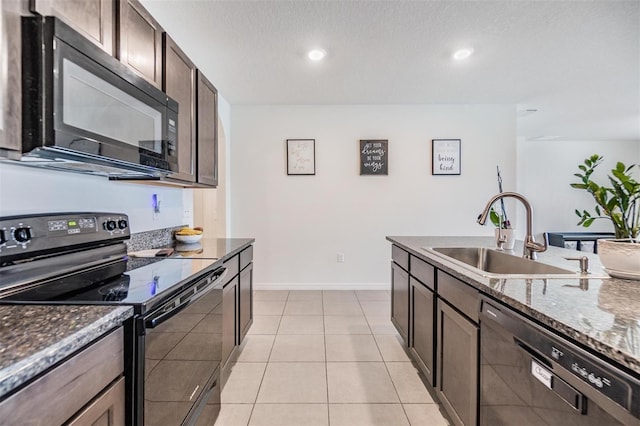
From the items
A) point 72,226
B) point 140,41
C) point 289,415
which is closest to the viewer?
point 72,226

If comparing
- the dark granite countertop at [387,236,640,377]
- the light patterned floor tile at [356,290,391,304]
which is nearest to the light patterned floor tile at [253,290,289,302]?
the light patterned floor tile at [356,290,391,304]

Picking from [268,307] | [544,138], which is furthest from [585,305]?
[544,138]

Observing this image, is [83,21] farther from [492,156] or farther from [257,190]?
[492,156]

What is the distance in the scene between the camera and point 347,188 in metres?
4.06

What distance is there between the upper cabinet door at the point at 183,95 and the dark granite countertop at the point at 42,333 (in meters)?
1.17

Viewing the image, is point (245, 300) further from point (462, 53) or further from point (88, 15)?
point (462, 53)

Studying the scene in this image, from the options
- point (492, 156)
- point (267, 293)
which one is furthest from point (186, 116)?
point (492, 156)

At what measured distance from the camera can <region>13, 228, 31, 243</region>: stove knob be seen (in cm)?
106

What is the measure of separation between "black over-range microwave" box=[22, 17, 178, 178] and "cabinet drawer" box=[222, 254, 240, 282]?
2.38 ft

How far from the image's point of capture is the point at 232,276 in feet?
6.47

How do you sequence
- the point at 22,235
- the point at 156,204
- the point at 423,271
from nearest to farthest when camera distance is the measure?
the point at 22,235
the point at 423,271
the point at 156,204

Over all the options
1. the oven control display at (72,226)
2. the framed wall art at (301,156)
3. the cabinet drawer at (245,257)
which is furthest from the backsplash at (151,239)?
the framed wall art at (301,156)

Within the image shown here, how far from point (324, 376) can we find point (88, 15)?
2324mm

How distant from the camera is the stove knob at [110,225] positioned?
1.51 metres
